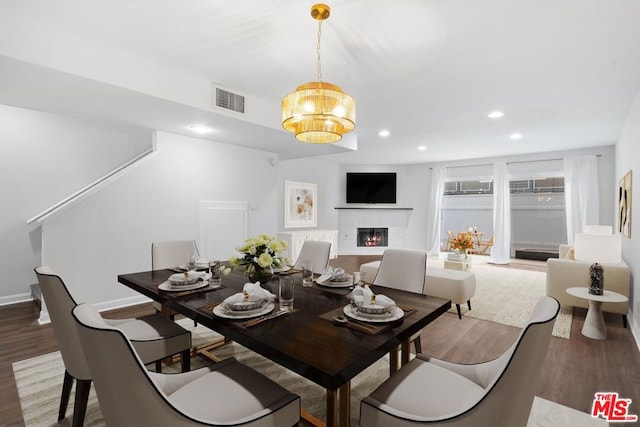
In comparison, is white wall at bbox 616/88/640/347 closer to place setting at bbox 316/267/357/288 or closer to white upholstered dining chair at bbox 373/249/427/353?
white upholstered dining chair at bbox 373/249/427/353

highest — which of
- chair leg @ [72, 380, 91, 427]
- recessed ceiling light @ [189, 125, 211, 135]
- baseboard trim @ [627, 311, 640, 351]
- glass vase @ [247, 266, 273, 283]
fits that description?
recessed ceiling light @ [189, 125, 211, 135]

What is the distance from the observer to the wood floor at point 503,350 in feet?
6.79

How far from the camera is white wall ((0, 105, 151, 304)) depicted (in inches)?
154

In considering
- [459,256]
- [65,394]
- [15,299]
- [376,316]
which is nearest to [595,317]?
[459,256]

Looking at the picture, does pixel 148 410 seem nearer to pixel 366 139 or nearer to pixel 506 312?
pixel 506 312

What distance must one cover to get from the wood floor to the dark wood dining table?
1118 millimetres

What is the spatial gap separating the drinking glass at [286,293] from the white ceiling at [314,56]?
1.70 metres

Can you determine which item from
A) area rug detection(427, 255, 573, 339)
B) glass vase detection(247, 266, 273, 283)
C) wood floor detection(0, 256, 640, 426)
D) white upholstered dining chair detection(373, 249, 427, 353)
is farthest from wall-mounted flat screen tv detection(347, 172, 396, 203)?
glass vase detection(247, 266, 273, 283)

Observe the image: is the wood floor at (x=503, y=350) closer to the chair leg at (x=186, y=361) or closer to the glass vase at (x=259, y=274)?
the chair leg at (x=186, y=361)

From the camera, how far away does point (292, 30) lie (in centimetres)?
224

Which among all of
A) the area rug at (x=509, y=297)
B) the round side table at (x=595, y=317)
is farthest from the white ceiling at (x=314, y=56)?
the area rug at (x=509, y=297)

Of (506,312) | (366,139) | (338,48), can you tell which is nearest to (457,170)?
(366,139)

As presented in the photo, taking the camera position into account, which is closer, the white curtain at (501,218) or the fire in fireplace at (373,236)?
the white curtain at (501,218)

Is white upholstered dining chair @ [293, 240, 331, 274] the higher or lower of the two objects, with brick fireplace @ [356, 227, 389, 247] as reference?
higher
